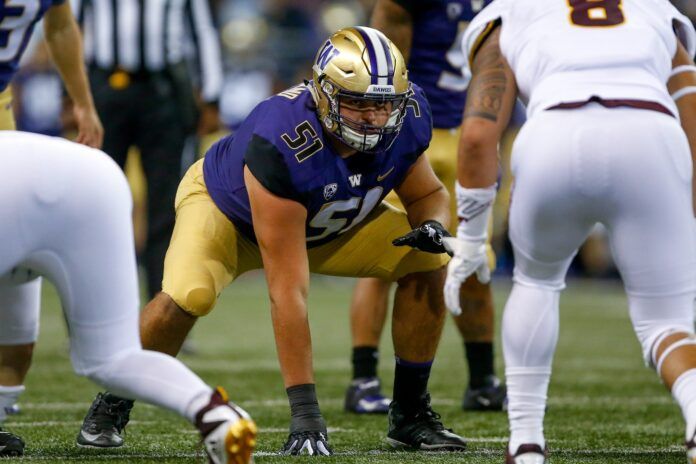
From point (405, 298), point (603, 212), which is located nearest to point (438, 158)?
point (405, 298)

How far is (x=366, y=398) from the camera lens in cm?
475

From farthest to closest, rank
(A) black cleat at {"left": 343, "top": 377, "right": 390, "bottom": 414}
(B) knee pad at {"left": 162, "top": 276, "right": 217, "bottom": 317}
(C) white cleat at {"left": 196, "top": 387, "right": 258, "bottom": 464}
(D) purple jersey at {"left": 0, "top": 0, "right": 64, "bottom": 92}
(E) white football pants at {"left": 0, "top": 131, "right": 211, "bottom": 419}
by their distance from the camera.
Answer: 1. (A) black cleat at {"left": 343, "top": 377, "right": 390, "bottom": 414}
2. (D) purple jersey at {"left": 0, "top": 0, "right": 64, "bottom": 92}
3. (B) knee pad at {"left": 162, "top": 276, "right": 217, "bottom": 317}
4. (C) white cleat at {"left": 196, "top": 387, "right": 258, "bottom": 464}
5. (E) white football pants at {"left": 0, "top": 131, "right": 211, "bottom": 419}

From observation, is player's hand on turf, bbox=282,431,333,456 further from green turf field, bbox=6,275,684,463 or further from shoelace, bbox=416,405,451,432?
shoelace, bbox=416,405,451,432

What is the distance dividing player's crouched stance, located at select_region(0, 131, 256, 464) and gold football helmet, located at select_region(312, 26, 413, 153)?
3.11 ft

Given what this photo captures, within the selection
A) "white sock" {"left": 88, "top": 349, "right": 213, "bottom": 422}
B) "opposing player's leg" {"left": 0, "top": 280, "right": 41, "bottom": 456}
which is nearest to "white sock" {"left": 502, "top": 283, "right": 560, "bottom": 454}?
"white sock" {"left": 88, "top": 349, "right": 213, "bottom": 422}

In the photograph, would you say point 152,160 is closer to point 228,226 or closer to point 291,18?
point 228,226

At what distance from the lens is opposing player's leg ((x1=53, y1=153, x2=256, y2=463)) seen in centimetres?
265

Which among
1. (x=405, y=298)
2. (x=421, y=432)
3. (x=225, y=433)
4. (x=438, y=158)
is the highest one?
(x=225, y=433)

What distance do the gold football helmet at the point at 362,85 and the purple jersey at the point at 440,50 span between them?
1240mm

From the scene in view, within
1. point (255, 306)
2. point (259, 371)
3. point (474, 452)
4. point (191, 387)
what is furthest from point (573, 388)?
point (255, 306)

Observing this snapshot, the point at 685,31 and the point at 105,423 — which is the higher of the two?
the point at 685,31

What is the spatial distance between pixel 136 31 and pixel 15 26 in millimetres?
2672

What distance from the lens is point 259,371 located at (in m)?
6.07

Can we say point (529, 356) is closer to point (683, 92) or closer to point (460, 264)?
point (460, 264)
